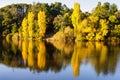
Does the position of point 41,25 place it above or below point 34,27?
above

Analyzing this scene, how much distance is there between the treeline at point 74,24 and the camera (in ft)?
196

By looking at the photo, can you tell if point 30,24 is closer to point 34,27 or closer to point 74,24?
point 34,27

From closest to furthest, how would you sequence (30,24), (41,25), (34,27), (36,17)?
(41,25)
(30,24)
(34,27)
(36,17)

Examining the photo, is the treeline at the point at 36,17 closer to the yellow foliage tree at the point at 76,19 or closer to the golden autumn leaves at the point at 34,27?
the golden autumn leaves at the point at 34,27

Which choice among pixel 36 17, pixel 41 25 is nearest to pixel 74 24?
pixel 41 25

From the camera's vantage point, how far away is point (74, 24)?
2415 inches

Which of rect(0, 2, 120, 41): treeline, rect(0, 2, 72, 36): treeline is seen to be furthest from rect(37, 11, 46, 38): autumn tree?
rect(0, 2, 72, 36): treeline

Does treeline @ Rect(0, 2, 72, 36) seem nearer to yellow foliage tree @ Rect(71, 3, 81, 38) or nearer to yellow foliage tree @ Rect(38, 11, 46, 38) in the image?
yellow foliage tree @ Rect(38, 11, 46, 38)

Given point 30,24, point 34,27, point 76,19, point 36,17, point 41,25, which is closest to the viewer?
point 76,19

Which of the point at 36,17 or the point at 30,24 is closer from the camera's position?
the point at 30,24

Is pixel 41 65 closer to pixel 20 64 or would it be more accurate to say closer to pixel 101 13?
pixel 20 64

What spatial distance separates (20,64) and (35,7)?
5130 centimetres

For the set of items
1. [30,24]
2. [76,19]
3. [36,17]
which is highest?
[36,17]

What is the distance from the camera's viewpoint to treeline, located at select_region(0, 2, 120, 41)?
196 ft
